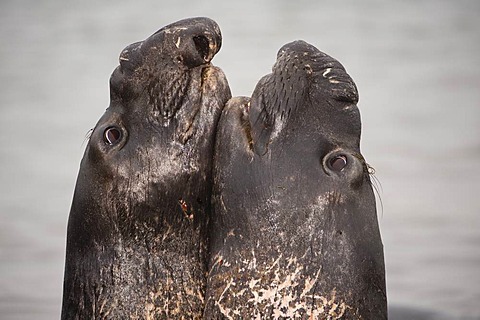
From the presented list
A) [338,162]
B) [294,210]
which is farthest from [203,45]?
[294,210]

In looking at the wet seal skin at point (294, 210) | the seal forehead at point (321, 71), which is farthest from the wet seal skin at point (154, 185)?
the seal forehead at point (321, 71)

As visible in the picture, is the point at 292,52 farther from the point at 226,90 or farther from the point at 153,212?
the point at 153,212

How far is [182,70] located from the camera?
9781mm

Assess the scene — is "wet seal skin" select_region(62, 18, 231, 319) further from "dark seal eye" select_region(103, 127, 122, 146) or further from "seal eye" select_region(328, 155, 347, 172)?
"seal eye" select_region(328, 155, 347, 172)

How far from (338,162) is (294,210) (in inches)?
20.8

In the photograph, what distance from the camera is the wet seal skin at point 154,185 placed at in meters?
9.66

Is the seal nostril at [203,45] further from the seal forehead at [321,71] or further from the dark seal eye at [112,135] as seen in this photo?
the dark seal eye at [112,135]

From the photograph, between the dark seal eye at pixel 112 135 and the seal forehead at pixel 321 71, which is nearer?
the seal forehead at pixel 321 71

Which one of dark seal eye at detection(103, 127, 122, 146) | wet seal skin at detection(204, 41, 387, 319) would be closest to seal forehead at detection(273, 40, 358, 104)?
wet seal skin at detection(204, 41, 387, 319)

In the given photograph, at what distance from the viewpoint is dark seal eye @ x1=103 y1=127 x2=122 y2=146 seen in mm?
9828

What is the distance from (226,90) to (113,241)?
5.04 feet

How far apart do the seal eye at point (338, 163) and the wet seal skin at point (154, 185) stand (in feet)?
3.25

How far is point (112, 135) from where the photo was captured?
32.3 ft

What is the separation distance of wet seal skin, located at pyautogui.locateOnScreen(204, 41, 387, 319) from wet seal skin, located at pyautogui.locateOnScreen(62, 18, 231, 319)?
20cm
